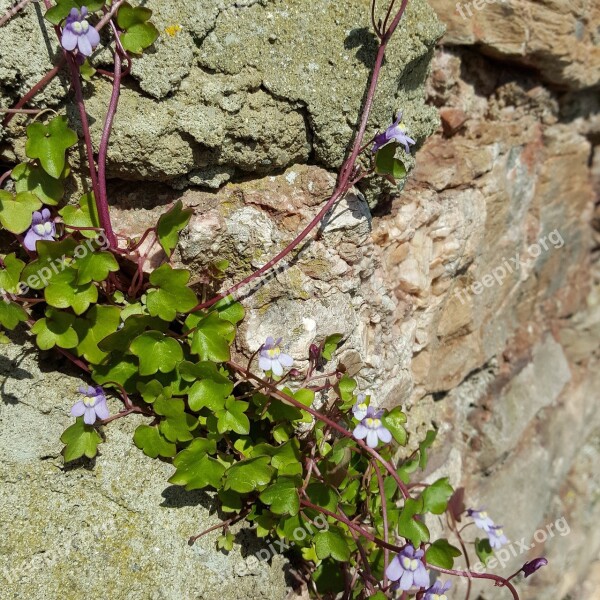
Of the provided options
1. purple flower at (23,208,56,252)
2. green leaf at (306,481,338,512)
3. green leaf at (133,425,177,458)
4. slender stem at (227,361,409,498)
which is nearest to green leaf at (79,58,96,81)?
purple flower at (23,208,56,252)

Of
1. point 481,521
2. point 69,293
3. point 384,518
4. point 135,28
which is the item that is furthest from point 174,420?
point 481,521

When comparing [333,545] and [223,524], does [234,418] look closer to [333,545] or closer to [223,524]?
[223,524]

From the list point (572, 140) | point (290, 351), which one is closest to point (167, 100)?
point (290, 351)

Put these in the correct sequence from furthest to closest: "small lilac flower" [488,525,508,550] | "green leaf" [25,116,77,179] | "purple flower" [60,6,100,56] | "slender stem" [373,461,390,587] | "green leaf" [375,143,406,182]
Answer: "small lilac flower" [488,525,508,550]
"green leaf" [375,143,406,182]
"slender stem" [373,461,390,587]
"green leaf" [25,116,77,179]
"purple flower" [60,6,100,56]

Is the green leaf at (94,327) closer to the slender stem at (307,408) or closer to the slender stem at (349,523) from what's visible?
the slender stem at (307,408)

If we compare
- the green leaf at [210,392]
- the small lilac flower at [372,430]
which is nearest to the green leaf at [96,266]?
the green leaf at [210,392]

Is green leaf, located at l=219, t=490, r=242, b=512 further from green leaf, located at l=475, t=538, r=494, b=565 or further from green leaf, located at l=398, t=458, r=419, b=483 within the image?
green leaf, located at l=475, t=538, r=494, b=565
